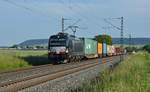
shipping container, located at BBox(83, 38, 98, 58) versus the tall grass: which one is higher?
shipping container, located at BBox(83, 38, 98, 58)

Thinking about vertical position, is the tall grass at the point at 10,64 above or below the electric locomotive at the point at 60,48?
below

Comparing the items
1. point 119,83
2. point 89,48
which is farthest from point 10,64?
point 89,48

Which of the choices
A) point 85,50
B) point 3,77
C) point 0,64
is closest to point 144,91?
point 3,77

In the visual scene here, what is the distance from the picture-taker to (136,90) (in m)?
8.77

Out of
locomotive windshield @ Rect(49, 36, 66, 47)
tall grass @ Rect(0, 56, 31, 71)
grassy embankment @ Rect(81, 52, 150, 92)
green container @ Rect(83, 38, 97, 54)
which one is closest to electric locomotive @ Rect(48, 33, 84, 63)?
locomotive windshield @ Rect(49, 36, 66, 47)

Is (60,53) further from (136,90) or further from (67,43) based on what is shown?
(136,90)

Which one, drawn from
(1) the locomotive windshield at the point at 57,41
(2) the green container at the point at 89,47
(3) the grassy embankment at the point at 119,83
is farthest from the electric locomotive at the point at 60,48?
(3) the grassy embankment at the point at 119,83

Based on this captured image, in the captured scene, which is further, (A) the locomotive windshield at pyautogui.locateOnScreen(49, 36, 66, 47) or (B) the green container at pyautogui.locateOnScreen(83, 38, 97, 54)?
(B) the green container at pyautogui.locateOnScreen(83, 38, 97, 54)

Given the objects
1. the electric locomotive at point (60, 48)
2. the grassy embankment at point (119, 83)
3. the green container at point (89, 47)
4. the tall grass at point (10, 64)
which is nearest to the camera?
the grassy embankment at point (119, 83)

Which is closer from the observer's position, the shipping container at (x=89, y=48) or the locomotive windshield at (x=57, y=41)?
the locomotive windshield at (x=57, y=41)

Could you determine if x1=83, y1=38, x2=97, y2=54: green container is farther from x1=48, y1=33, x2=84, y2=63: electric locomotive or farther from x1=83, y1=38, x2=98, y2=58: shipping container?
x1=48, y1=33, x2=84, y2=63: electric locomotive

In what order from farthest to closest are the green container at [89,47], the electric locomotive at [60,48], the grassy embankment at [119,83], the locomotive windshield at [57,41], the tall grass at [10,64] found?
the green container at [89,47] → the locomotive windshield at [57,41] → the electric locomotive at [60,48] → the tall grass at [10,64] → the grassy embankment at [119,83]

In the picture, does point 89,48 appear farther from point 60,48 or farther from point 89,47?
point 60,48

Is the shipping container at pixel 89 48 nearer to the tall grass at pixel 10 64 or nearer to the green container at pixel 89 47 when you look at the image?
the green container at pixel 89 47
